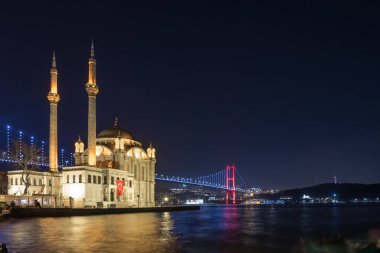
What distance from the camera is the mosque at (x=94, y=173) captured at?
73250mm

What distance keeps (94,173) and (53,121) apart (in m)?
13.3

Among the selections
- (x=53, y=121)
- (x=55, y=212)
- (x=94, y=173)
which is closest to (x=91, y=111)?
(x=53, y=121)

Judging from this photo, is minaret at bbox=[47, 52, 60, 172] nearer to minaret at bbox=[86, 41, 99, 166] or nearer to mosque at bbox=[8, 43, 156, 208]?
mosque at bbox=[8, 43, 156, 208]

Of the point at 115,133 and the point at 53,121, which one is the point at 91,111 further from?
the point at 115,133

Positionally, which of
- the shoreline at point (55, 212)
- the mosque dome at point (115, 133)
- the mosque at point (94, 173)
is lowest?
the shoreline at point (55, 212)

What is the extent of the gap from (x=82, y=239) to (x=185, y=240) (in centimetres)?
617

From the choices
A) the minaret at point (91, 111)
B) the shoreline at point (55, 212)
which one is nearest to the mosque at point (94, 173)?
the minaret at point (91, 111)

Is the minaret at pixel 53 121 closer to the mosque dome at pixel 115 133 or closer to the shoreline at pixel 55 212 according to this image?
the mosque dome at pixel 115 133

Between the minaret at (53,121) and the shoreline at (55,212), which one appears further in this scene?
the minaret at (53,121)

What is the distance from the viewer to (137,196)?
92.9 metres

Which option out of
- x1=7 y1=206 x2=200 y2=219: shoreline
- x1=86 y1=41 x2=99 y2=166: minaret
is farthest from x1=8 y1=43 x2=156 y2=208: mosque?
x1=7 y1=206 x2=200 y2=219: shoreline

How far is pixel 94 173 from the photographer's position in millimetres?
75312

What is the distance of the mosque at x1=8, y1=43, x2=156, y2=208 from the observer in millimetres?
73250

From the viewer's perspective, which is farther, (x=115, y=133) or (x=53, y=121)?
(x=115, y=133)
